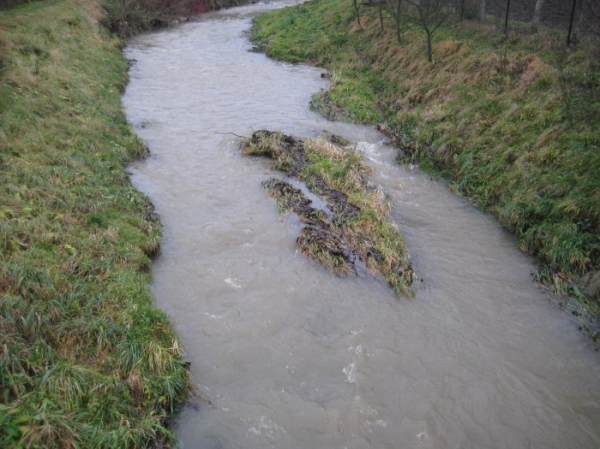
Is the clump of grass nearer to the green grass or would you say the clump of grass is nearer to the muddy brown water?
the muddy brown water

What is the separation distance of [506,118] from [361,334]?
1083 centimetres

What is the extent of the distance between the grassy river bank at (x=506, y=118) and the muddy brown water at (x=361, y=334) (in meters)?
0.86

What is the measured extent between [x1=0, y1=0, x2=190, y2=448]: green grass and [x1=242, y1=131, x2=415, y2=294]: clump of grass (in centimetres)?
398

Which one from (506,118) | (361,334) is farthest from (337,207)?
(506,118)

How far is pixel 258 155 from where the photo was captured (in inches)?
648

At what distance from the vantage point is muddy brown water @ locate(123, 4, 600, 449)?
7.16 metres

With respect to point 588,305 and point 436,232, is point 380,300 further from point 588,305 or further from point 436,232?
point 588,305

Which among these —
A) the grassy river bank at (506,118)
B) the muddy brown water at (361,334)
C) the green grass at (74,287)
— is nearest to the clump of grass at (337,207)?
the muddy brown water at (361,334)

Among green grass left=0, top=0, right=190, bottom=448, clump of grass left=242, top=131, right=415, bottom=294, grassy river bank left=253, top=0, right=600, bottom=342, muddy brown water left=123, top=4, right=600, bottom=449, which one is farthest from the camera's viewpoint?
grassy river bank left=253, top=0, right=600, bottom=342

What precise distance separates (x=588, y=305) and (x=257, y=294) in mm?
7180

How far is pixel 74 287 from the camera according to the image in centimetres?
825

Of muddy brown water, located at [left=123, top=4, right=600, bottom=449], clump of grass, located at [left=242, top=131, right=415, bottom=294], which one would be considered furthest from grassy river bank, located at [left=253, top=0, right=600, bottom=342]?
clump of grass, located at [left=242, top=131, right=415, bottom=294]

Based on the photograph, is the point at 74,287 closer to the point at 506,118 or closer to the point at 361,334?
the point at 361,334

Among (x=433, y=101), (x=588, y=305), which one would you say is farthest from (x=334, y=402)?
(x=433, y=101)
